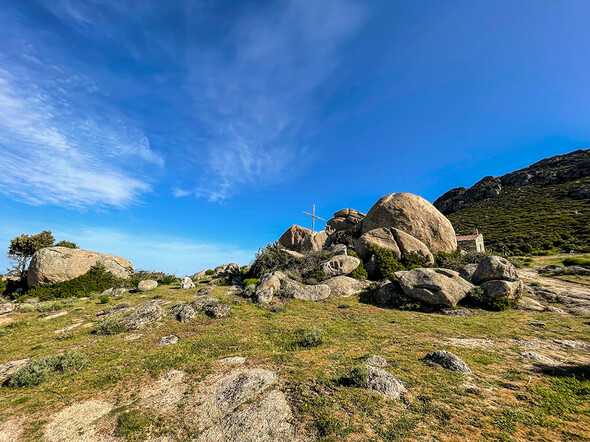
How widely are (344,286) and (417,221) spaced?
1402 centimetres

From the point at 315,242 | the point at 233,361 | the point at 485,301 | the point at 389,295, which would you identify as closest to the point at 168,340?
the point at 233,361

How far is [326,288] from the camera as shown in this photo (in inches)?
672

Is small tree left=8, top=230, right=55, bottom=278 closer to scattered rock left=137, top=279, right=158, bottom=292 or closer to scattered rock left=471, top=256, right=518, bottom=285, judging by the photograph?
scattered rock left=137, top=279, right=158, bottom=292

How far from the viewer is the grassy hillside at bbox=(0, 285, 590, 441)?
4.60 m

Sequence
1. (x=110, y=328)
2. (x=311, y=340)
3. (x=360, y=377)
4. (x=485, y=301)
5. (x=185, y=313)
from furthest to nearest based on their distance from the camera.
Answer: (x=485, y=301), (x=185, y=313), (x=110, y=328), (x=311, y=340), (x=360, y=377)

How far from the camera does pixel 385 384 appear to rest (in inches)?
227

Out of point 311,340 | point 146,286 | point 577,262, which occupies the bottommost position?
point 311,340

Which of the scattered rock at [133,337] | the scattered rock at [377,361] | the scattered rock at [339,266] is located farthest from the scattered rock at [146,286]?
the scattered rock at [377,361]

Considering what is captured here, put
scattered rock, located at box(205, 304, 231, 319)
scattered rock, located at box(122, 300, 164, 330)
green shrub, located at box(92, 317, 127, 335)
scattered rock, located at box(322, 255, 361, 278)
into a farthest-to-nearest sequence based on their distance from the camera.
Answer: scattered rock, located at box(322, 255, 361, 278) < scattered rock, located at box(205, 304, 231, 319) < scattered rock, located at box(122, 300, 164, 330) < green shrub, located at box(92, 317, 127, 335)

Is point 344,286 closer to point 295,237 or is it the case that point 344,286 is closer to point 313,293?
point 313,293

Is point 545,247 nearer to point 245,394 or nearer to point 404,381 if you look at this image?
point 404,381

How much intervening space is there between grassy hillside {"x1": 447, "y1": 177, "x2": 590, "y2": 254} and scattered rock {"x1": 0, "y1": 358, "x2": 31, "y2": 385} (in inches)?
1971

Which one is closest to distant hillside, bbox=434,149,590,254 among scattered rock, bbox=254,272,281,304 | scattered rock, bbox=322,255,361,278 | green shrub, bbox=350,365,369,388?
scattered rock, bbox=322,255,361,278

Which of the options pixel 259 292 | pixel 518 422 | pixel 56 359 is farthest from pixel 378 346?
pixel 56 359
